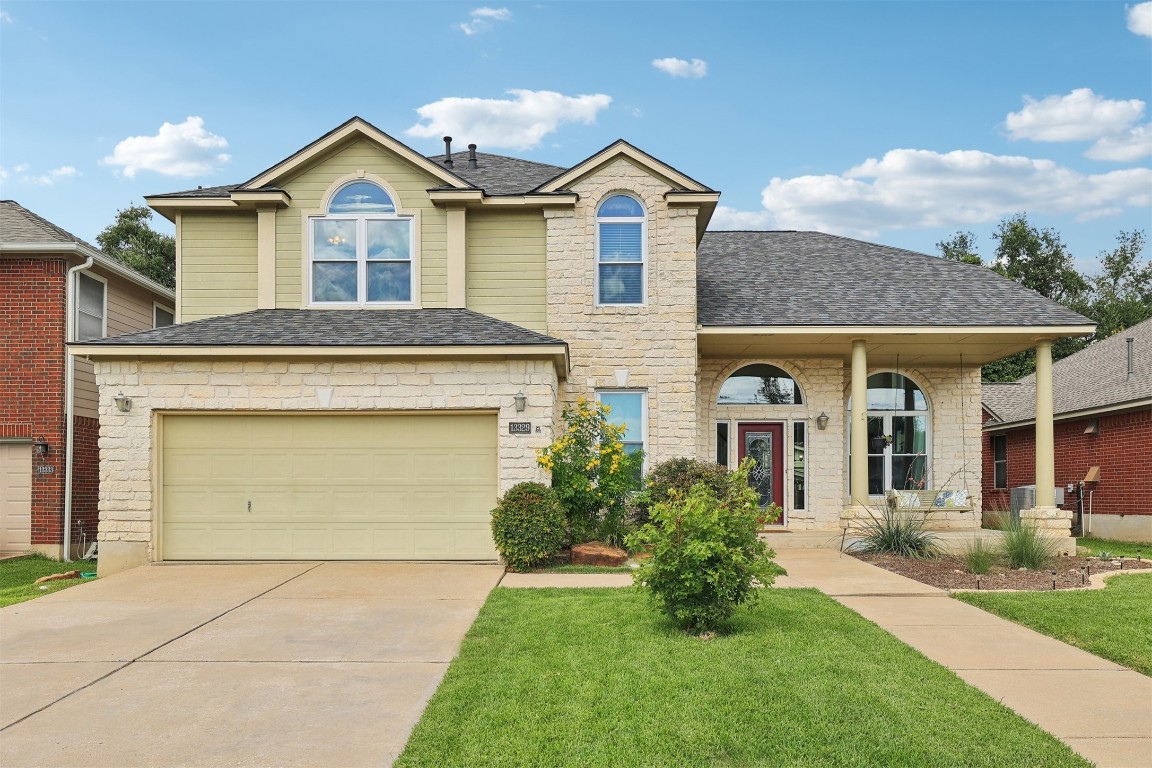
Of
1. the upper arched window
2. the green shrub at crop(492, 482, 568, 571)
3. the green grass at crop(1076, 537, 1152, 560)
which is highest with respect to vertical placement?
the upper arched window

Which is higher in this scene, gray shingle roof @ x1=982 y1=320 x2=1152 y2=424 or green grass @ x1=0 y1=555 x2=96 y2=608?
gray shingle roof @ x1=982 y1=320 x2=1152 y2=424

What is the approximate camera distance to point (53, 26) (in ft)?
46.5

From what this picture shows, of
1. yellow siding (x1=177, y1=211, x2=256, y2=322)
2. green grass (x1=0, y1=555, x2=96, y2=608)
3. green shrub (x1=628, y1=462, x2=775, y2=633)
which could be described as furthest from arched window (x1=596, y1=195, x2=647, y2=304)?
green grass (x1=0, y1=555, x2=96, y2=608)

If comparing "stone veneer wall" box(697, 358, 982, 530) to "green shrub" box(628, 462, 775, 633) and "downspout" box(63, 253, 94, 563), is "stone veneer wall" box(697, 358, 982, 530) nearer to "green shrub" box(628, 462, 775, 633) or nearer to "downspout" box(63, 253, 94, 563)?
"green shrub" box(628, 462, 775, 633)

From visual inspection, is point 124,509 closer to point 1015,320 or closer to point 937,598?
point 937,598

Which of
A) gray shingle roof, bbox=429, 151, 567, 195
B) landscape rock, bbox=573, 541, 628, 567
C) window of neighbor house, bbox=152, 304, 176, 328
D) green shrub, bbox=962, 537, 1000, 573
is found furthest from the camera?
window of neighbor house, bbox=152, 304, 176, 328

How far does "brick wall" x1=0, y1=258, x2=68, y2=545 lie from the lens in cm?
1383

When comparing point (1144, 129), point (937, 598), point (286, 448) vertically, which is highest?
point (1144, 129)

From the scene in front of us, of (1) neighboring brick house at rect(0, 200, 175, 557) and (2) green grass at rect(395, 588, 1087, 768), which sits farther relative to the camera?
(1) neighboring brick house at rect(0, 200, 175, 557)

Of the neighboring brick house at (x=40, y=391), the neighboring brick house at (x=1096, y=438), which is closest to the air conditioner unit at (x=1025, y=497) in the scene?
the neighboring brick house at (x=1096, y=438)

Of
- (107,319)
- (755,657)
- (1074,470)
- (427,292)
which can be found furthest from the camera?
(1074,470)

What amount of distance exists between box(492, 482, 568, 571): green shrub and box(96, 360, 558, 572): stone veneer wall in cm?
51

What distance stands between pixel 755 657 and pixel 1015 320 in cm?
1018

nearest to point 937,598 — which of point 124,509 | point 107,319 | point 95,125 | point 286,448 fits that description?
point 286,448
